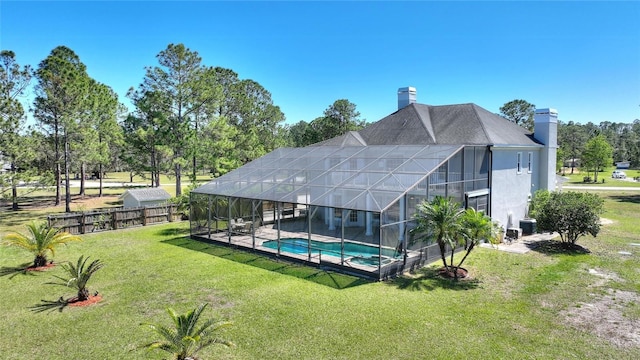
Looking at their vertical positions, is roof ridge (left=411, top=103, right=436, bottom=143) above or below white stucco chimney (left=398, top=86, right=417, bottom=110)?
below

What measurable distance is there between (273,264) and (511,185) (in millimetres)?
13205

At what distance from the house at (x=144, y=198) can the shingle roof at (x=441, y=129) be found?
38.1 feet

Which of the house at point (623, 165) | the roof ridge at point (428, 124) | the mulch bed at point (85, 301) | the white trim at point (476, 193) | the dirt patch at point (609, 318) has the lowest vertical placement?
the mulch bed at point (85, 301)

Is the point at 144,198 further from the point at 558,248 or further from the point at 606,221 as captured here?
the point at 606,221

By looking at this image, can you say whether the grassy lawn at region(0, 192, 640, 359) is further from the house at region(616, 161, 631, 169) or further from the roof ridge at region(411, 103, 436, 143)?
the house at region(616, 161, 631, 169)

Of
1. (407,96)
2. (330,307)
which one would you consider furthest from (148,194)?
(330,307)

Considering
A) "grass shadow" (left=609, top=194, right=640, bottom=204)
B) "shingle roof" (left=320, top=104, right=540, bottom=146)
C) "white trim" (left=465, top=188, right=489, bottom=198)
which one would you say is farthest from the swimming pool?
"grass shadow" (left=609, top=194, right=640, bottom=204)

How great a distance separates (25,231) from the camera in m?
21.8

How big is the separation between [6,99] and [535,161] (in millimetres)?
30260

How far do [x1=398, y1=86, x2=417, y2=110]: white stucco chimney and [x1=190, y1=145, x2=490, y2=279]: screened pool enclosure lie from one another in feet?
31.2

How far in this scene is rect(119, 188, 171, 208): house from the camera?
963 inches

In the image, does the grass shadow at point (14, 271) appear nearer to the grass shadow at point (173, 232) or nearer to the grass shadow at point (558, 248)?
the grass shadow at point (173, 232)

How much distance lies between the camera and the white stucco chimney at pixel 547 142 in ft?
73.4

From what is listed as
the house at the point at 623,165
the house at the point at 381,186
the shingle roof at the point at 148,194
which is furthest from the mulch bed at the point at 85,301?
the house at the point at 623,165
